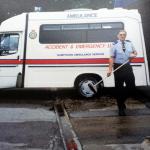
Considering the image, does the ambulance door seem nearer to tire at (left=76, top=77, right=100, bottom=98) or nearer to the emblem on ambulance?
the emblem on ambulance

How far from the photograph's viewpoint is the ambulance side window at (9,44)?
15.0 m

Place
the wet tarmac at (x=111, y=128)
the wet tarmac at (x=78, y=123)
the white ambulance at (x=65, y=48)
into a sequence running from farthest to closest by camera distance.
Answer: the white ambulance at (x=65, y=48)
the wet tarmac at (x=78, y=123)
the wet tarmac at (x=111, y=128)

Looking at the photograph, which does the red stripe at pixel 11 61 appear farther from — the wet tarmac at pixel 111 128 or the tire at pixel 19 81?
the wet tarmac at pixel 111 128

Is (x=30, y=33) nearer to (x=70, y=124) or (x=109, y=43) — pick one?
(x=109, y=43)

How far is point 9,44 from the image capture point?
15.2 meters

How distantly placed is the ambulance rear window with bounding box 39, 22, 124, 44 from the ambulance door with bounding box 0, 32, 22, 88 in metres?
0.77

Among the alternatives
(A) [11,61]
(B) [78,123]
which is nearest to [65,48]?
(A) [11,61]

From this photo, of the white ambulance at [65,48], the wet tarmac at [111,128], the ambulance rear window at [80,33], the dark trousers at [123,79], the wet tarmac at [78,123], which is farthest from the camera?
the ambulance rear window at [80,33]

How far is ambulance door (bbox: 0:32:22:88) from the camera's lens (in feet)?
48.7

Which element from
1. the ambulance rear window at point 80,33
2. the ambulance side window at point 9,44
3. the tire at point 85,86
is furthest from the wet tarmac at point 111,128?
the ambulance side window at point 9,44

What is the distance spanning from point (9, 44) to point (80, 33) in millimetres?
2109

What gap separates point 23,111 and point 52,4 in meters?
18.2

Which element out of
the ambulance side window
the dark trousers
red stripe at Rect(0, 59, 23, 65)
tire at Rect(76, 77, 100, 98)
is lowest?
tire at Rect(76, 77, 100, 98)

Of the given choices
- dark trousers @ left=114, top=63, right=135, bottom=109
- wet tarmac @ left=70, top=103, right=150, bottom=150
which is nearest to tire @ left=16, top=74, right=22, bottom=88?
wet tarmac @ left=70, top=103, right=150, bottom=150
